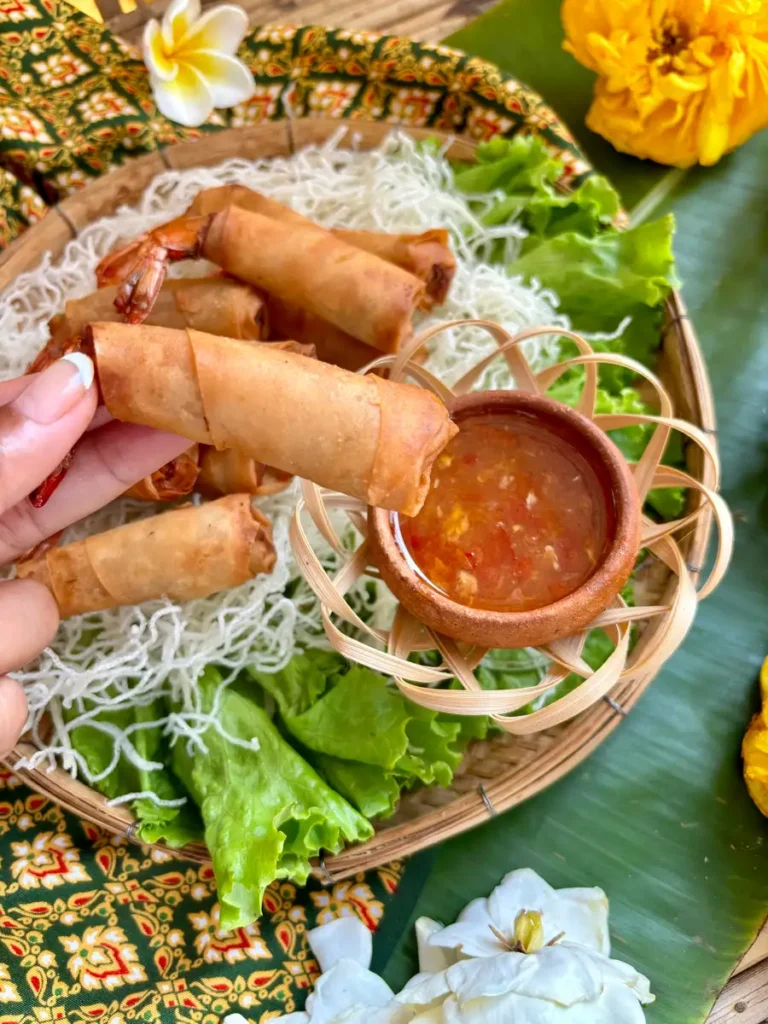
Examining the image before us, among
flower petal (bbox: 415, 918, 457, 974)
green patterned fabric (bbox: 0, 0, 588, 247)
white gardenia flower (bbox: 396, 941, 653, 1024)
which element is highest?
green patterned fabric (bbox: 0, 0, 588, 247)

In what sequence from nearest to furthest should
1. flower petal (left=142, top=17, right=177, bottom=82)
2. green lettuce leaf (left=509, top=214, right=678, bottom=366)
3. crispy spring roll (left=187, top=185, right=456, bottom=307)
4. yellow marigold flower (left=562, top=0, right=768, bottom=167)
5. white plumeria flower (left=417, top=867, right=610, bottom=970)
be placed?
white plumeria flower (left=417, top=867, right=610, bottom=970)
crispy spring roll (left=187, top=185, right=456, bottom=307)
green lettuce leaf (left=509, top=214, right=678, bottom=366)
yellow marigold flower (left=562, top=0, right=768, bottom=167)
flower petal (left=142, top=17, right=177, bottom=82)

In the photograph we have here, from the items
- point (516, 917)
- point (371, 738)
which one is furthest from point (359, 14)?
point (516, 917)

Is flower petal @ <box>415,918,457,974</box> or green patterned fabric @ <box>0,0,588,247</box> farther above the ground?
green patterned fabric @ <box>0,0,588,247</box>

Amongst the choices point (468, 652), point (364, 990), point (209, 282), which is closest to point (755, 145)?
point (209, 282)

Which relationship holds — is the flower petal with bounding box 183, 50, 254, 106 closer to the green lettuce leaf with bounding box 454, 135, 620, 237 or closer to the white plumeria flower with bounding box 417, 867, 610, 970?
the green lettuce leaf with bounding box 454, 135, 620, 237

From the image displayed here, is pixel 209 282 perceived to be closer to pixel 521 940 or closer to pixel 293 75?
pixel 293 75

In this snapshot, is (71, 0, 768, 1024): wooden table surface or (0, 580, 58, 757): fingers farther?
(71, 0, 768, 1024): wooden table surface

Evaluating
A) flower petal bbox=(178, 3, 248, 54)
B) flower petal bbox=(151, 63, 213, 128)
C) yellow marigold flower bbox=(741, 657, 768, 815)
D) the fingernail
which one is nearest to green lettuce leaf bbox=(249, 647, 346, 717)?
the fingernail

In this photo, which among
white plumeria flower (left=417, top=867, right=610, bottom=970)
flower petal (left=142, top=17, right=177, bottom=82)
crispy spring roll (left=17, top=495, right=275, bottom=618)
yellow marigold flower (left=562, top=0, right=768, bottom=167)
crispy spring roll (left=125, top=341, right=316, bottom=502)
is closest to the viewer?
white plumeria flower (left=417, top=867, right=610, bottom=970)
